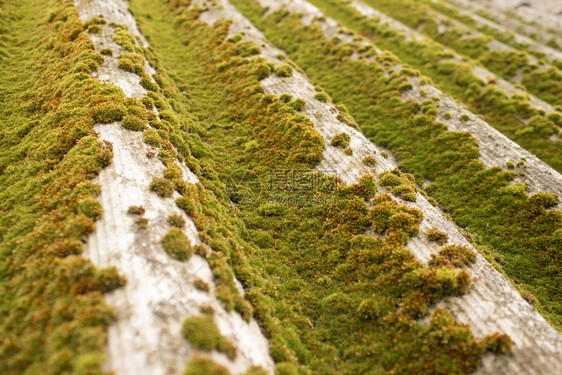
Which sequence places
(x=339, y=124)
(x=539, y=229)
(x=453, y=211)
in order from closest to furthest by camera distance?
(x=539, y=229) < (x=453, y=211) < (x=339, y=124)

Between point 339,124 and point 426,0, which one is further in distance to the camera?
point 426,0

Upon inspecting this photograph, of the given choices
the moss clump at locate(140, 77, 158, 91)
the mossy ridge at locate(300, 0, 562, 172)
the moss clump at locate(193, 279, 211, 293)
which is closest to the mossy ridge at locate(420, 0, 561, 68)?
the mossy ridge at locate(300, 0, 562, 172)

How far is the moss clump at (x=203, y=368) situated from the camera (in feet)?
34.1

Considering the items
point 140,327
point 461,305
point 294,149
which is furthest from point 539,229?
point 140,327

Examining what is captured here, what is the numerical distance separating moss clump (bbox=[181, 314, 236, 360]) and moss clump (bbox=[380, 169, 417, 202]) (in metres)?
14.5

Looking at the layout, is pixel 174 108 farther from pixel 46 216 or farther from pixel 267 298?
pixel 267 298

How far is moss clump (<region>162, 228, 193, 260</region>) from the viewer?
14398mm

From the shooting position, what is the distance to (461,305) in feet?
47.6

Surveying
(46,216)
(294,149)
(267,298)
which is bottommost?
(267,298)

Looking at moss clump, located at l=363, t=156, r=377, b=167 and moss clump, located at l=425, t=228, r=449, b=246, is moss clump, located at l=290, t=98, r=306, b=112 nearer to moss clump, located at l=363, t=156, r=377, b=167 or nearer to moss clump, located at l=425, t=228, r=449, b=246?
moss clump, located at l=363, t=156, r=377, b=167

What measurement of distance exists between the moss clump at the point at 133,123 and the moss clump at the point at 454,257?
67.2 ft

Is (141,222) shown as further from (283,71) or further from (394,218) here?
(283,71)

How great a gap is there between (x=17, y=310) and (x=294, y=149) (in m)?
18.8

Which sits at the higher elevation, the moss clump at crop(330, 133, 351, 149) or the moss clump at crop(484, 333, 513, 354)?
the moss clump at crop(330, 133, 351, 149)
